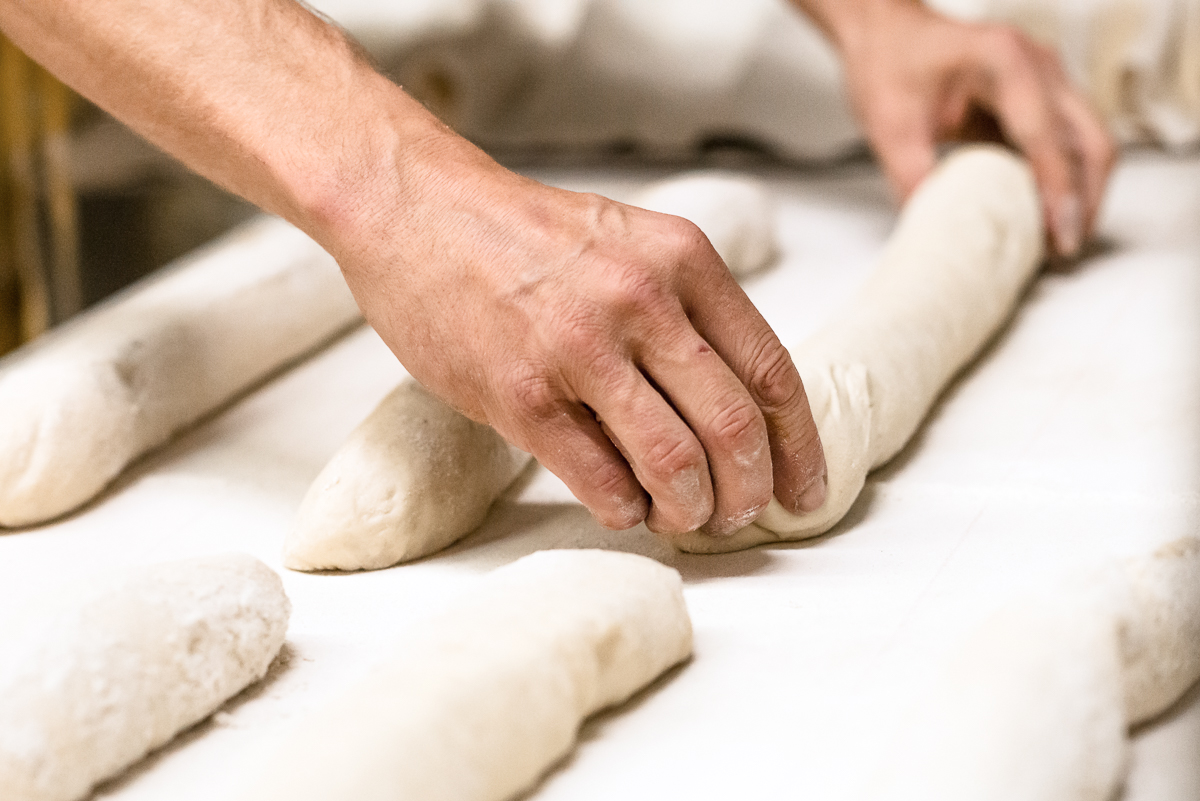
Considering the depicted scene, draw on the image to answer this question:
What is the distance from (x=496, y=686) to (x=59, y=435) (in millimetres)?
845

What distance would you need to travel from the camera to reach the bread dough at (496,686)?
0.87 m

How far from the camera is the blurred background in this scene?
273 centimetres

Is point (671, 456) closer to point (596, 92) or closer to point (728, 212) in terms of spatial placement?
point (728, 212)

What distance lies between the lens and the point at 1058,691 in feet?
3.05

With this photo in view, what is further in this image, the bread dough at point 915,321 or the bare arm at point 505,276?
the bread dough at point 915,321

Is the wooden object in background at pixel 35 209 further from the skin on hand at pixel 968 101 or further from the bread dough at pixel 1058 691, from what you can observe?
the bread dough at pixel 1058 691

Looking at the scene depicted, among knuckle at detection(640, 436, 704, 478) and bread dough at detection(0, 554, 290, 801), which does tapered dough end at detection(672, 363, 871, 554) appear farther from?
bread dough at detection(0, 554, 290, 801)

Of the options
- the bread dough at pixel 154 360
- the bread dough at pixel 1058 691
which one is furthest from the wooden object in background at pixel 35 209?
the bread dough at pixel 1058 691

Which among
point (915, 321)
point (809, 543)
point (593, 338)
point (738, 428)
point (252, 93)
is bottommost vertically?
point (809, 543)

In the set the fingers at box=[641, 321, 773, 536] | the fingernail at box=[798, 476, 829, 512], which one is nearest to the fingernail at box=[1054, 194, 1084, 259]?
the fingernail at box=[798, 476, 829, 512]

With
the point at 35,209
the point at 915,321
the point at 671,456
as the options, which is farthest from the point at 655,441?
the point at 35,209

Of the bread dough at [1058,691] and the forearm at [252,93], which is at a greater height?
the forearm at [252,93]

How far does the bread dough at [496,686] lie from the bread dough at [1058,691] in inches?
10.2

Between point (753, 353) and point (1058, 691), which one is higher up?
point (753, 353)
